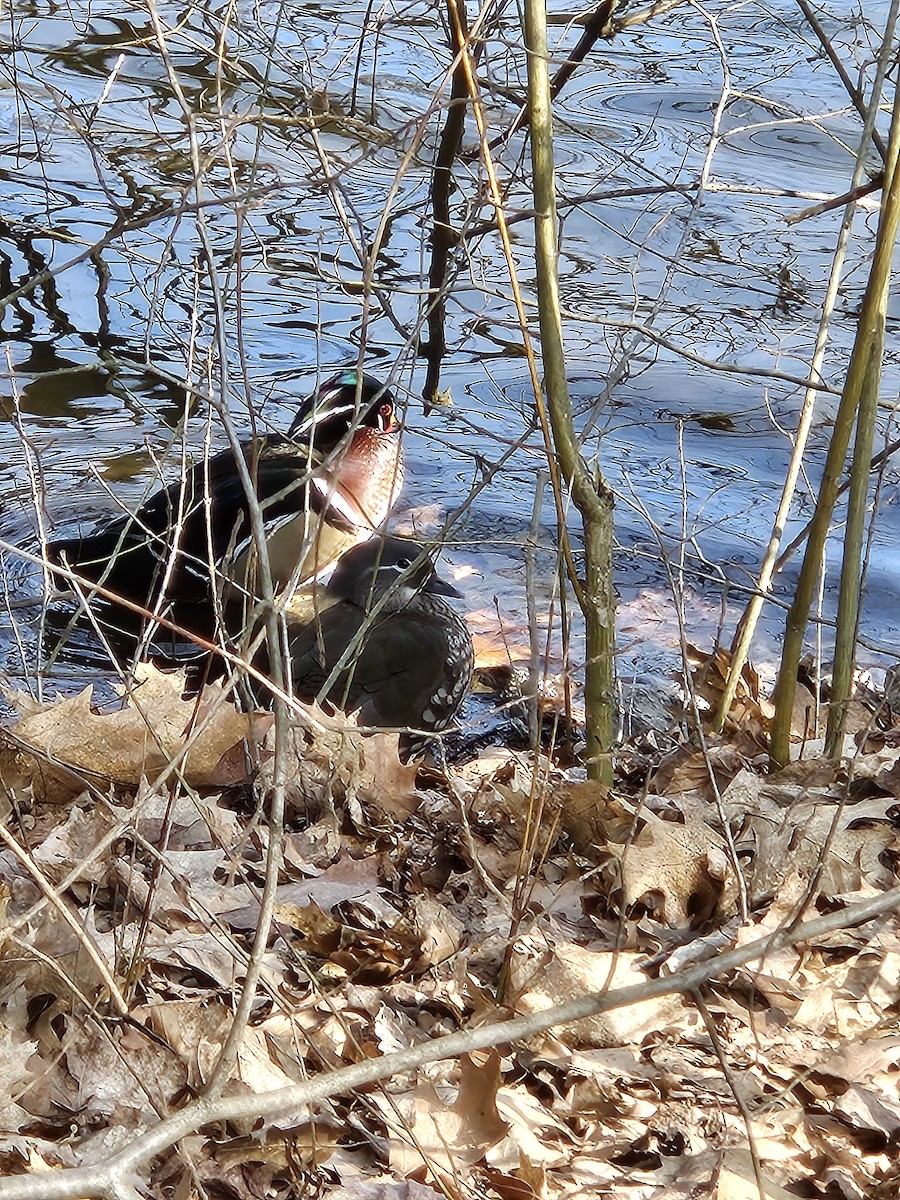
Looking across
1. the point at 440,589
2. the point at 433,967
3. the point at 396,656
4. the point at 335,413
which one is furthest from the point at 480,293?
the point at 433,967

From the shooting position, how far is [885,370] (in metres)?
8.72

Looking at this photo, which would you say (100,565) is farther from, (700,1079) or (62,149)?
(62,149)

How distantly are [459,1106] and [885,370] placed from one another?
7095 millimetres

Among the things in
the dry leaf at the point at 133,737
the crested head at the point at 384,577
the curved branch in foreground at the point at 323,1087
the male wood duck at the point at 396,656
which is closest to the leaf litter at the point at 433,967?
the dry leaf at the point at 133,737

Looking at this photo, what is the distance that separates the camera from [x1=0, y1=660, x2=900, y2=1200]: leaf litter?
8.14 feet

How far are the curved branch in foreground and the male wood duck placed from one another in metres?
3.01

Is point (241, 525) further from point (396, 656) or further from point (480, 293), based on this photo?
point (480, 293)

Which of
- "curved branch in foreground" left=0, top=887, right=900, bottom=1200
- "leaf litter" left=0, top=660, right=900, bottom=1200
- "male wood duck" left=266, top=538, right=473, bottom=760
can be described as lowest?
"male wood duck" left=266, top=538, right=473, bottom=760

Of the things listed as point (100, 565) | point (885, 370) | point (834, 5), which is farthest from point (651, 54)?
point (100, 565)

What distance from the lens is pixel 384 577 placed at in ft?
19.5

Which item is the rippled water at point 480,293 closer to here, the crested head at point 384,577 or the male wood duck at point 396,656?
the crested head at point 384,577

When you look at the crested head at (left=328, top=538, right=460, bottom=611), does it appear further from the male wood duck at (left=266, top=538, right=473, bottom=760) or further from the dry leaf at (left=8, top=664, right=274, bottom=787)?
the dry leaf at (left=8, top=664, right=274, bottom=787)

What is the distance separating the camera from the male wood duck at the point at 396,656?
5148 millimetres

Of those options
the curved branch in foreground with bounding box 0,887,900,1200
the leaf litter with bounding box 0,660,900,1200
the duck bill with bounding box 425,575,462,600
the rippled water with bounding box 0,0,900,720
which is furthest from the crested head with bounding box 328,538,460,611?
the curved branch in foreground with bounding box 0,887,900,1200
